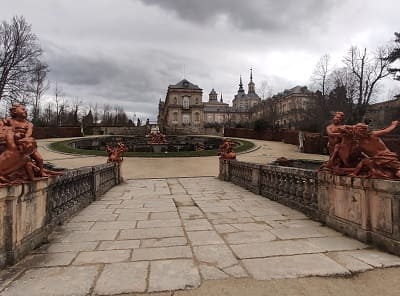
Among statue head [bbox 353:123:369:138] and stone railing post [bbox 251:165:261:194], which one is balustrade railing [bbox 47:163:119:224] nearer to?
statue head [bbox 353:123:369:138]

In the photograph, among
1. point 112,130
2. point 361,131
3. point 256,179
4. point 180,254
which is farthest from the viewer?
point 112,130

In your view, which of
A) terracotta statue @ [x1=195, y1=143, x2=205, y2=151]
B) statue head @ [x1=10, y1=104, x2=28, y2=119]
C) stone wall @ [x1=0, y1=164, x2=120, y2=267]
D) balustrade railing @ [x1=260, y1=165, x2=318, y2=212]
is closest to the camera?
stone wall @ [x1=0, y1=164, x2=120, y2=267]

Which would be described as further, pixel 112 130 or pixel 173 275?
pixel 112 130

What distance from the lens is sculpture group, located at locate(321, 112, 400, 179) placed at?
3.66 meters

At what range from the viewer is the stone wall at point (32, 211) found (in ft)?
10.5

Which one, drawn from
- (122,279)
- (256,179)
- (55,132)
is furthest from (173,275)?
(55,132)

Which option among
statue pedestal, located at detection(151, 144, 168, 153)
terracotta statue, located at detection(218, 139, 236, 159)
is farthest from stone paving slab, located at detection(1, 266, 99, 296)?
statue pedestal, located at detection(151, 144, 168, 153)

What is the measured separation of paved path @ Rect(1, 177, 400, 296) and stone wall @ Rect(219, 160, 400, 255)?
183 millimetres

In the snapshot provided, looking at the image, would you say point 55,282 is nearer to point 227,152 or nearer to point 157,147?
point 227,152

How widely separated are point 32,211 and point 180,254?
77.6 inches

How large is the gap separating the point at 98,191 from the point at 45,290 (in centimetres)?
607

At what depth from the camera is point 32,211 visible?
3.76 metres

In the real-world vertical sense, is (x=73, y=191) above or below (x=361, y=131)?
below

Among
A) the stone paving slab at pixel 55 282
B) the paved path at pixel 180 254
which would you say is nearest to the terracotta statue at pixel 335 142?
the paved path at pixel 180 254
